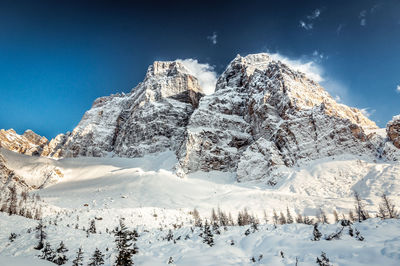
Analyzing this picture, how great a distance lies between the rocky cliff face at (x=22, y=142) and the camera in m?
145

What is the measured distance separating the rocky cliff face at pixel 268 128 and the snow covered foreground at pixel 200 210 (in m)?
6.36

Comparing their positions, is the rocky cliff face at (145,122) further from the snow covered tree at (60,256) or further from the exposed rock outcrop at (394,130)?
the snow covered tree at (60,256)

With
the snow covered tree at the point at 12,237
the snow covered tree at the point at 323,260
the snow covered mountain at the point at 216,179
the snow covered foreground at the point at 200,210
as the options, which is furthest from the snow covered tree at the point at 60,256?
the snow covered tree at the point at 323,260

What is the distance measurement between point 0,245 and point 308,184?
188 ft

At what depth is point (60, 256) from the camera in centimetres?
1050

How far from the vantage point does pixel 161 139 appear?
390 feet

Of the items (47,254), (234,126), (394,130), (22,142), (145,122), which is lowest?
(47,254)

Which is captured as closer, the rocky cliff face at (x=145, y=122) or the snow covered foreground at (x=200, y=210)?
the snow covered foreground at (x=200, y=210)

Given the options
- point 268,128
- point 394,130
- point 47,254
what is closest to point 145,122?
point 268,128

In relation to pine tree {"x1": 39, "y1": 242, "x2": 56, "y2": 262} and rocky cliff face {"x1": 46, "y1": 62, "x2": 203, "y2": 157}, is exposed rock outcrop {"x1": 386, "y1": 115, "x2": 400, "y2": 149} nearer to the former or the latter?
rocky cliff face {"x1": 46, "y1": 62, "x2": 203, "y2": 157}

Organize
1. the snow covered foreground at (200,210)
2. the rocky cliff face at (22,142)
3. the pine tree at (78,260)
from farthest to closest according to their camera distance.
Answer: the rocky cliff face at (22,142) < the pine tree at (78,260) < the snow covered foreground at (200,210)

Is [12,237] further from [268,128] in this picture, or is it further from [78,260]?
[268,128]

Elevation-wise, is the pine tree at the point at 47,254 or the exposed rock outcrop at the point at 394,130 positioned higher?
the exposed rock outcrop at the point at 394,130

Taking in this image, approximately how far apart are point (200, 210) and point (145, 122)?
87028mm
